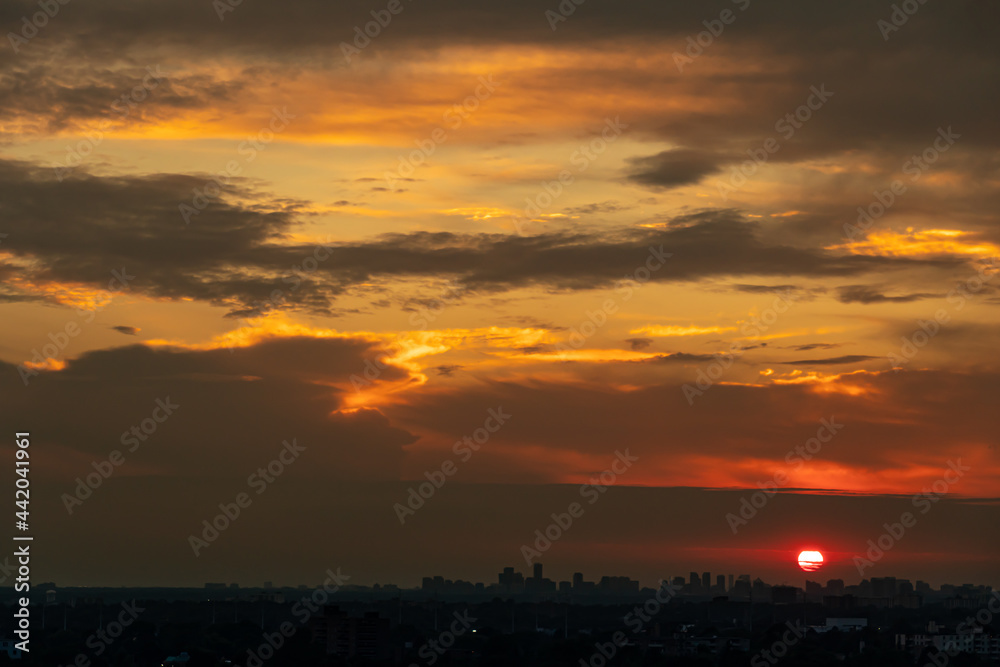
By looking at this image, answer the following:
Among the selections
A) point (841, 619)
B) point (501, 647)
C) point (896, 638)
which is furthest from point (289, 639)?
point (841, 619)

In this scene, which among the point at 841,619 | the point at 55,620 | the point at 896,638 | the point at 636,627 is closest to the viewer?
the point at 896,638

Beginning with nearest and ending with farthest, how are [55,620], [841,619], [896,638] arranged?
[896,638]
[55,620]
[841,619]

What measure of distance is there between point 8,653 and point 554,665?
50767mm

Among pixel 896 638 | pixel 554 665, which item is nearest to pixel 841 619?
pixel 896 638

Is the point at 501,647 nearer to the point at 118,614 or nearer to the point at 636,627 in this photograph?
the point at 636,627

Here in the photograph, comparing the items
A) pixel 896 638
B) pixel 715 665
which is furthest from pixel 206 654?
pixel 896 638

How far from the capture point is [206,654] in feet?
344

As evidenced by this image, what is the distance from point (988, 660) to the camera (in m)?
121

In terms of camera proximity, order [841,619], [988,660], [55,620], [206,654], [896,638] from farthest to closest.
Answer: [841,619], [55,620], [896,638], [988,660], [206,654]

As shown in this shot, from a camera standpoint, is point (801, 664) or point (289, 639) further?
point (289, 639)

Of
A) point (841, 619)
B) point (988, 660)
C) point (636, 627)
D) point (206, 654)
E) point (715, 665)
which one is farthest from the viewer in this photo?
point (841, 619)

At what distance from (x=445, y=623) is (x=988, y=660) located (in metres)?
99.1

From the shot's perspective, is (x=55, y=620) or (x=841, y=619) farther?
(x=841, y=619)

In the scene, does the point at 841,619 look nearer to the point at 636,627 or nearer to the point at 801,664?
the point at 636,627
